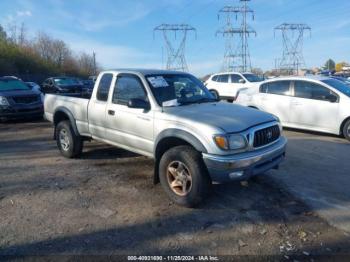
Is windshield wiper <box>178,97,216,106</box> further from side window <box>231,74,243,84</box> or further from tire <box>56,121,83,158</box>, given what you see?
side window <box>231,74,243,84</box>

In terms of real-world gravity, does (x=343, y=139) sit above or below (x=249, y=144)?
below

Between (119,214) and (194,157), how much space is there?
1.24 metres

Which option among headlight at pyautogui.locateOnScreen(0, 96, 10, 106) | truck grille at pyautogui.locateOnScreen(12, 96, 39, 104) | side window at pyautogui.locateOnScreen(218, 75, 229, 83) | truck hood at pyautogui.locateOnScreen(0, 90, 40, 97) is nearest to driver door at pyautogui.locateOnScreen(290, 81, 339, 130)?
truck grille at pyautogui.locateOnScreen(12, 96, 39, 104)

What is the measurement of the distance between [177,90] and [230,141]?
171 centimetres

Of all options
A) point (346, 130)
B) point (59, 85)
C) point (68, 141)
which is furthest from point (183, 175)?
point (59, 85)

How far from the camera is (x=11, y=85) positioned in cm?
1370

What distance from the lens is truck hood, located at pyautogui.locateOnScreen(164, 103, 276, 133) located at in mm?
4594

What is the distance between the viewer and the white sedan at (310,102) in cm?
916

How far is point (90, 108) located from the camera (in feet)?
21.5

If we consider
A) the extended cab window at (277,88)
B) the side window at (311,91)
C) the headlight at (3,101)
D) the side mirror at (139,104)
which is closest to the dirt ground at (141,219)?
the side mirror at (139,104)

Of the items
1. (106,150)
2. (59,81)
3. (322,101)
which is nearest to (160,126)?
(106,150)

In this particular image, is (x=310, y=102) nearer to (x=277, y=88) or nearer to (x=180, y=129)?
(x=277, y=88)

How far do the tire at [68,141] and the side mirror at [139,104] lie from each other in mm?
2271

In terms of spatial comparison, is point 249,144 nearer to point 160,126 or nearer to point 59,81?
point 160,126
